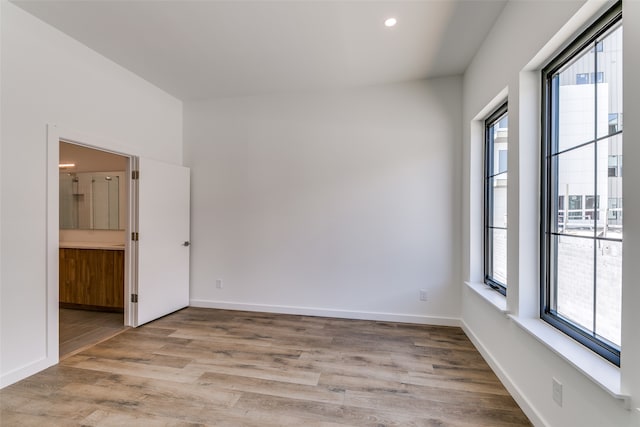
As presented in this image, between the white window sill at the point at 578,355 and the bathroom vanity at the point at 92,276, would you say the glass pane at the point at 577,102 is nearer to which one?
the white window sill at the point at 578,355

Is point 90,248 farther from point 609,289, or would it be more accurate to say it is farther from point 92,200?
point 609,289

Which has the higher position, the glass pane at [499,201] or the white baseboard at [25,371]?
the glass pane at [499,201]

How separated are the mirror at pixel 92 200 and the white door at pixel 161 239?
1157 millimetres

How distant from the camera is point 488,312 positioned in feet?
8.22

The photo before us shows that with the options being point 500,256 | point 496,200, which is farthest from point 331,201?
point 500,256

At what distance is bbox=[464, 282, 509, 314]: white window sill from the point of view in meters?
2.23

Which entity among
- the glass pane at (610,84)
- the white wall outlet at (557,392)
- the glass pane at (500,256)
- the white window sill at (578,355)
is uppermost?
the glass pane at (610,84)

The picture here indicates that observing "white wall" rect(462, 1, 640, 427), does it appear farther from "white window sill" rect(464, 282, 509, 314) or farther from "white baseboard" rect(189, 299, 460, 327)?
"white baseboard" rect(189, 299, 460, 327)

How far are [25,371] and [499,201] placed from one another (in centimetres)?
425

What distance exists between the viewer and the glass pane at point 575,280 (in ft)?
5.04

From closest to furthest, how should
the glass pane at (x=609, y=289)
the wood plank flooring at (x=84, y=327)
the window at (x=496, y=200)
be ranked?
the glass pane at (x=609, y=289), the window at (x=496, y=200), the wood plank flooring at (x=84, y=327)

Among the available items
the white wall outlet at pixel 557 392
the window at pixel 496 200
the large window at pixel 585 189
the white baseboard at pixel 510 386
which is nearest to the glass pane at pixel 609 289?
the large window at pixel 585 189

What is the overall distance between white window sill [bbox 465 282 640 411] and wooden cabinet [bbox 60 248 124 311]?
4.34 metres

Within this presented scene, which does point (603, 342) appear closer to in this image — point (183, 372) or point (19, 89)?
point (183, 372)
